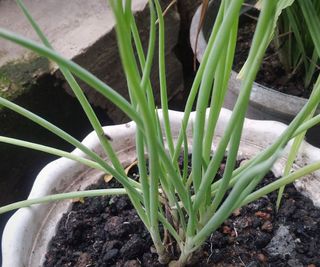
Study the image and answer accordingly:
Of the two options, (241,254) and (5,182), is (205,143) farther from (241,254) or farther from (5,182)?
(5,182)

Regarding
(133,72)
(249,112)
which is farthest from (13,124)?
(133,72)

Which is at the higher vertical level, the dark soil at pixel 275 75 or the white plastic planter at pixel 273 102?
the white plastic planter at pixel 273 102

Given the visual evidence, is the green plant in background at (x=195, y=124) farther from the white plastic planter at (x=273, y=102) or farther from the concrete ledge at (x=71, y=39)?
the concrete ledge at (x=71, y=39)

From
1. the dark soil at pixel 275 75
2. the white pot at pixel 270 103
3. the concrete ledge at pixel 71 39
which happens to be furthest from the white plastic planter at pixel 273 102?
the concrete ledge at pixel 71 39

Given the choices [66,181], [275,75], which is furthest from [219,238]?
[275,75]

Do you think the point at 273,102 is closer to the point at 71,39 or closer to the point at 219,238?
the point at 219,238

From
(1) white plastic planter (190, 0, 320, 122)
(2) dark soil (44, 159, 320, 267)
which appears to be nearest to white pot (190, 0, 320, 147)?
(1) white plastic planter (190, 0, 320, 122)
